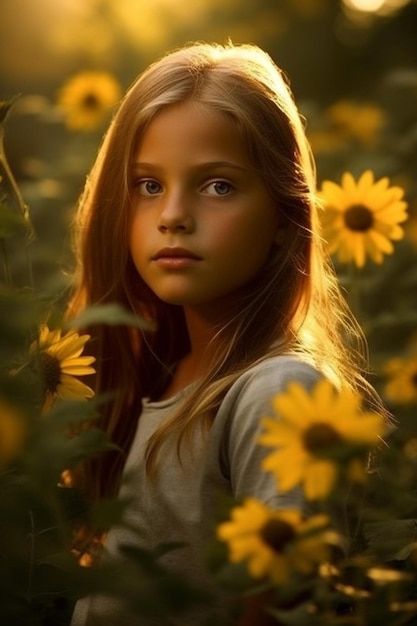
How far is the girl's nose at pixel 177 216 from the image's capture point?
5.63 feet

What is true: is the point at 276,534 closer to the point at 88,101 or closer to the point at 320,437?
the point at 320,437

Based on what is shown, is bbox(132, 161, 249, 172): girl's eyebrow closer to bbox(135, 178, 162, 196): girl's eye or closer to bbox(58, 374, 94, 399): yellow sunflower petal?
bbox(135, 178, 162, 196): girl's eye

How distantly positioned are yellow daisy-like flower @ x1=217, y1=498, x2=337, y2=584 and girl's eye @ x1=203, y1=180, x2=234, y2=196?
0.59m

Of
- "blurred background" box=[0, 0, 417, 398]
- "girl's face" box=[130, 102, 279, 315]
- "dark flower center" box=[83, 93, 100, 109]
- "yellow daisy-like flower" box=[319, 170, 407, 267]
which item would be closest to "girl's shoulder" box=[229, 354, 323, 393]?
"girl's face" box=[130, 102, 279, 315]

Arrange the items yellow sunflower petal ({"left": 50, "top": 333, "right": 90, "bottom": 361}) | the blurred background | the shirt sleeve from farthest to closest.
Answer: the blurred background, yellow sunflower petal ({"left": 50, "top": 333, "right": 90, "bottom": 361}), the shirt sleeve

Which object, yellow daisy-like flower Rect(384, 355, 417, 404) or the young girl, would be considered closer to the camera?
the young girl

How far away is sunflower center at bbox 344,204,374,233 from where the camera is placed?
2.19 meters

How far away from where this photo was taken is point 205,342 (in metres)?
1.88

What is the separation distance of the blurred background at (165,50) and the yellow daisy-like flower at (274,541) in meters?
2.45

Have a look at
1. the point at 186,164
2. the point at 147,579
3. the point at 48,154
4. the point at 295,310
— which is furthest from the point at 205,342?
the point at 48,154

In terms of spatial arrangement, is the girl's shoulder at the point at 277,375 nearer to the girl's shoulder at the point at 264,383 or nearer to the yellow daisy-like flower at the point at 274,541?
the girl's shoulder at the point at 264,383

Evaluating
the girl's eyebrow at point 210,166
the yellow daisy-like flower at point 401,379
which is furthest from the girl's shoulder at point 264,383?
the yellow daisy-like flower at point 401,379

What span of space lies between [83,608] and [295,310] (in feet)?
1.60

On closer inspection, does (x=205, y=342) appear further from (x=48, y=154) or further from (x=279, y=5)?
(x=279, y=5)
